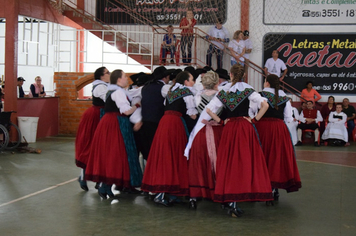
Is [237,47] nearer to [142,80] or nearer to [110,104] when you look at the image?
[142,80]

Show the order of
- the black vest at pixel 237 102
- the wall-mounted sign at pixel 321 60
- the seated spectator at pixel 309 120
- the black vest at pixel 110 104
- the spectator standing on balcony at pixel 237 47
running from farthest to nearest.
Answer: the wall-mounted sign at pixel 321 60 < the spectator standing on balcony at pixel 237 47 < the seated spectator at pixel 309 120 < the black vest at pixel 110 104 < the black vest at pixel 237 102

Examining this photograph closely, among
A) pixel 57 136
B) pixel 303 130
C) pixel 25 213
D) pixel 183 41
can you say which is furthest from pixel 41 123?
pixel 25 213

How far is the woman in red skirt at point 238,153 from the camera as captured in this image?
523 centimetres

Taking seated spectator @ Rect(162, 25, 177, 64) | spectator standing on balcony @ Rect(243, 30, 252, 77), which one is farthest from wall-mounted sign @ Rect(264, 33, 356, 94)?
seated spectator @ Rect(162, 25, 177, 64)

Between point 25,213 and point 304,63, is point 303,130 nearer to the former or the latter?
point 304,63

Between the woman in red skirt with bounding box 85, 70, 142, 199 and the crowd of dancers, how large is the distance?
12 millimetres

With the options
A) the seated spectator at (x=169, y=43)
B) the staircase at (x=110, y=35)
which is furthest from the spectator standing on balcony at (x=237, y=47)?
the staircase at (x=110, y=35)

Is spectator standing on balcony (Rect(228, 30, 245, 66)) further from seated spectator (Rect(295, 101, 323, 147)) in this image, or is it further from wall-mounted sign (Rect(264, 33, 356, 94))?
seated spectator (Rect(295, 101, 323, 147))

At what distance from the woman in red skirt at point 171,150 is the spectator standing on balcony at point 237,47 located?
7.74 meters

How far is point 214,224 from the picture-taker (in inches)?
200

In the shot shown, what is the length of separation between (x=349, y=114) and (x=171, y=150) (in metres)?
8.63

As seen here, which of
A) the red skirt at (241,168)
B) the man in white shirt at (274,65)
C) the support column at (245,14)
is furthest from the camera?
the support column at (245,14)

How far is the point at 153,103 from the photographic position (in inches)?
242

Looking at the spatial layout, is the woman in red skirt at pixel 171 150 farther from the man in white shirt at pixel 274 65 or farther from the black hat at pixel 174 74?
the man in white shirt at pixel 274 65
